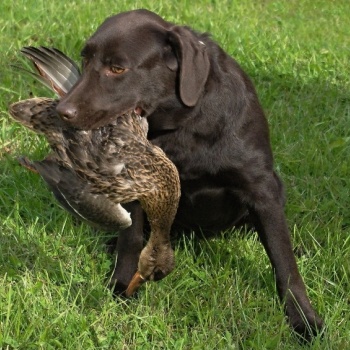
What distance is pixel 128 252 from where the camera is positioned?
368 centimetres

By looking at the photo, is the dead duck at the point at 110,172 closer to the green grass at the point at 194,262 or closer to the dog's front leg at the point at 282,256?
the green grass at the point at 194,262

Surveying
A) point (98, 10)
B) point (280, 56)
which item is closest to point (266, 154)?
point (280, 56)

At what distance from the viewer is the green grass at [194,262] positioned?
3238 mm

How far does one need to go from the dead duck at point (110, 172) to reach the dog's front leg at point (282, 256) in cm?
40

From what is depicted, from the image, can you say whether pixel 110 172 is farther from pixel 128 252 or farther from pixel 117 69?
pixel 128 252

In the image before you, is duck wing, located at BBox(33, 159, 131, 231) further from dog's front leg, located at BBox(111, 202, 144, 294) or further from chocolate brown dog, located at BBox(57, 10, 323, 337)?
dog's front leg, located at BBox(111, 202, 144, 294)

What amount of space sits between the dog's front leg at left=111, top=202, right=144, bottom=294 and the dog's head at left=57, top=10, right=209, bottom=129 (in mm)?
576

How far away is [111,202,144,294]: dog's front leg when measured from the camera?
365 cm

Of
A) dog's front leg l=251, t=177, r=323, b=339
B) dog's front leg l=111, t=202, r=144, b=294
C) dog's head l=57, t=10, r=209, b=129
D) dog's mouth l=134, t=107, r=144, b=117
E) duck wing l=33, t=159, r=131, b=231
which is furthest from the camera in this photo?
dog's front leg l=111, t=202, r=144, b=294

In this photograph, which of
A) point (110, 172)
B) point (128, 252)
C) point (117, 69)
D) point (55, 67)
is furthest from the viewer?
point (128, 252)

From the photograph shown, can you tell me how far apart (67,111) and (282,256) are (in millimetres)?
1078

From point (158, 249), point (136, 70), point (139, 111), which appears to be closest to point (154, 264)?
point (158, 249)

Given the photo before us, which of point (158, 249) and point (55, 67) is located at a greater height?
point (55, 67)

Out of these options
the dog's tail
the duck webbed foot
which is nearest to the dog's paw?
the duck webbed foot
